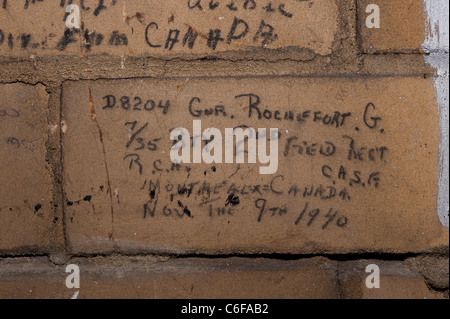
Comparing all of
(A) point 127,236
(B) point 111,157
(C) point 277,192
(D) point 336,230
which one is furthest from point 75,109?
(D) point 336,230

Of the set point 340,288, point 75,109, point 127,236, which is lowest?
point 340,288

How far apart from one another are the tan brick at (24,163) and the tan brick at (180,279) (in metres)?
0.08

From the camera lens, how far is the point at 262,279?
60cm

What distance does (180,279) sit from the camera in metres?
0.61

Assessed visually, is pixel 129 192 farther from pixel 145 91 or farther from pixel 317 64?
pixel 317 64

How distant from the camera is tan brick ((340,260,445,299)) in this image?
0.60 m

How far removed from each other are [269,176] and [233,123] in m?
0.11

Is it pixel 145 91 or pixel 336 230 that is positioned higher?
pixel 145 91

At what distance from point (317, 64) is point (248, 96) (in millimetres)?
132

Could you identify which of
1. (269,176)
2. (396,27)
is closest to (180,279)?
(269,176)

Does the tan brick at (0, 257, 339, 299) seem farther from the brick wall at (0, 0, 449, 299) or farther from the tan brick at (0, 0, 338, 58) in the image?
the tan brick at (0, 0, 338, 58)

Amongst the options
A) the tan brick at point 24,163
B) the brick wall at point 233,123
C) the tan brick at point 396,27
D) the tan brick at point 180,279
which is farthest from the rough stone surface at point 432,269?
the tan brick at point 24,163

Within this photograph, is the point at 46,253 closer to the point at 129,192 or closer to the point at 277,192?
the point at 129,192

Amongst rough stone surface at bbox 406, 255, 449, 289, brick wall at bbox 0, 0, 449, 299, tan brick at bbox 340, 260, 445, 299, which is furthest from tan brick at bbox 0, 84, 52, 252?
rough stone surface at bbox 406, 255, 449, 289
